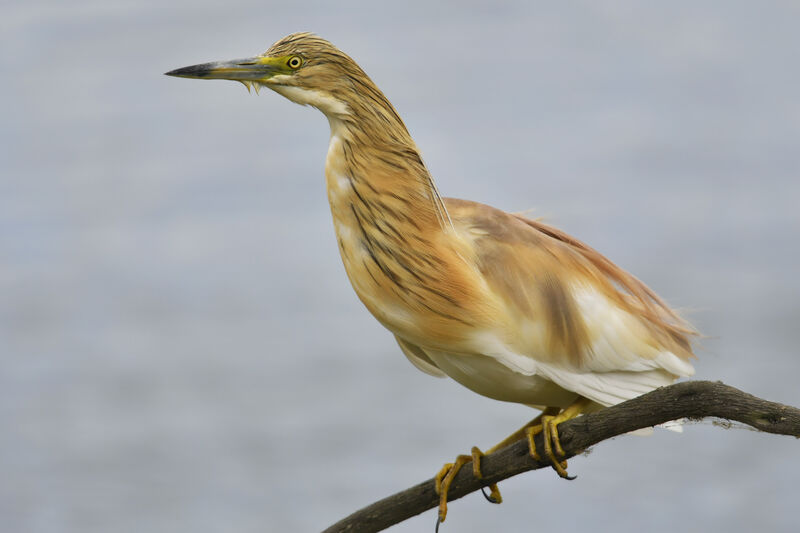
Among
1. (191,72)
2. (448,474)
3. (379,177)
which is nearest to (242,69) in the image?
(191,72)

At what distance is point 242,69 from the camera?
1.58 m

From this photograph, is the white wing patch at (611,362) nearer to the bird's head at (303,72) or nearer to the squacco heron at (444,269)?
the squacco heron at (444,269)

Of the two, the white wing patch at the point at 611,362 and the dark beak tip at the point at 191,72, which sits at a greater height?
the dark beak tip at the point at 191,72

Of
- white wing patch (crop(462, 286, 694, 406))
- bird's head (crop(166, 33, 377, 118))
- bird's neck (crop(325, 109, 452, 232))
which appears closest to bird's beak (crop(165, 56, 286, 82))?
bird's head (crop(166, 33, 377, 118))

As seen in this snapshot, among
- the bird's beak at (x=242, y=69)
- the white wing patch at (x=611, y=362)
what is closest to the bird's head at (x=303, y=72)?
the bird's beak at (x=242, y=69)

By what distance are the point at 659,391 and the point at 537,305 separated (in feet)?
1.12

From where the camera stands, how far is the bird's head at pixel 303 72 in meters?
1.57

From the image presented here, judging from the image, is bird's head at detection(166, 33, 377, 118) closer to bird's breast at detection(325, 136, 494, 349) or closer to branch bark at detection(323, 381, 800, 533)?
bird's breast at detection(325, 136, 494, 349)

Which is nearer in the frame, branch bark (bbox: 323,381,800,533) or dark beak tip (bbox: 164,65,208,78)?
branch bark (bbox: 323,381,800,533)

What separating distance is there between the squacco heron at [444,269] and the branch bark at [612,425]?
2 cm

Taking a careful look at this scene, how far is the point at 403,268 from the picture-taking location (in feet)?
5.20

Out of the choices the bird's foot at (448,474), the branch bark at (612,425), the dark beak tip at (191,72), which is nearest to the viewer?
the branch bark at (612,425)

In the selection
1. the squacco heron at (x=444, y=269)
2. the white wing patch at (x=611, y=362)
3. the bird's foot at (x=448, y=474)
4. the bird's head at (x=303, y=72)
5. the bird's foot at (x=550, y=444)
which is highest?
the bird's head at (x=303, y=72)

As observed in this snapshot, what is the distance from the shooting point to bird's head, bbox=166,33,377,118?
1569 mm
